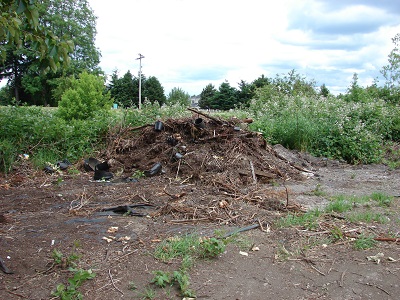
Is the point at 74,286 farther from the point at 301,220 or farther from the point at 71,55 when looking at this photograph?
the point at 71,55

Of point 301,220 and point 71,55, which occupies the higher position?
point 71,55

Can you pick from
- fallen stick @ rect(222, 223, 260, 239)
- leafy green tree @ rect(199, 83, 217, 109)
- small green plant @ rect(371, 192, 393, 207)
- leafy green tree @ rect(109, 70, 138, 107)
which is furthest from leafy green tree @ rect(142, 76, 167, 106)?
fallen stick @ rect(222, 223, 260, 239)

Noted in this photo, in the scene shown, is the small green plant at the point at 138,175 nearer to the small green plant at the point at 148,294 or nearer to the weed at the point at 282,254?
the weed at the point at 282,254

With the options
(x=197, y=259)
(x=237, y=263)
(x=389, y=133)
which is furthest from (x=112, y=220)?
(x=389, y=133)

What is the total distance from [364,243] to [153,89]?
54.8 meters

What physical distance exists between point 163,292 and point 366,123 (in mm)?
10666

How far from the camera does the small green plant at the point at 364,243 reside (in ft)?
12.3

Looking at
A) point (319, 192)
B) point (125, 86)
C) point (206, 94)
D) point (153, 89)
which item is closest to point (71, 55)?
point (125, 86)

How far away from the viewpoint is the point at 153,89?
57.0m

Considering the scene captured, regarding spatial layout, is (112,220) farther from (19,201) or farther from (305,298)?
(305,298)

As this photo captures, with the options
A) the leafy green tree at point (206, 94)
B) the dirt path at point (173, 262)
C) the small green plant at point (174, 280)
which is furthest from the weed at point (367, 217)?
the leafy green tree at point (206, 94)

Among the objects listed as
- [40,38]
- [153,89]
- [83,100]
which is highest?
[153,89]

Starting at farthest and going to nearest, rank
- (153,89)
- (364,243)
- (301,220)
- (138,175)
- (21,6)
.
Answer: (153,89)
(138,175)
(301,220)
(364,243)
(21,6)

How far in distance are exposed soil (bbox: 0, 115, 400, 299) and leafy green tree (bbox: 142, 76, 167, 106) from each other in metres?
48.7
